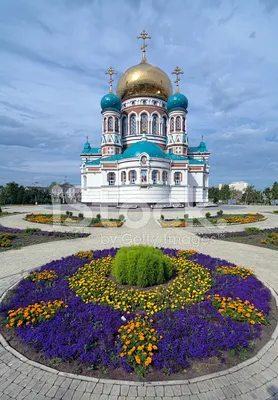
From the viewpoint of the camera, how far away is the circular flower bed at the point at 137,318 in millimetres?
3350

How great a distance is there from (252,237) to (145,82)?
34.9 metres

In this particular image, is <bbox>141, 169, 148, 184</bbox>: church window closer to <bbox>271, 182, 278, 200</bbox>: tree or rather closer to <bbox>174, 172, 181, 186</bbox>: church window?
<bbox>174, 172, 181, 186</bbox>: church window

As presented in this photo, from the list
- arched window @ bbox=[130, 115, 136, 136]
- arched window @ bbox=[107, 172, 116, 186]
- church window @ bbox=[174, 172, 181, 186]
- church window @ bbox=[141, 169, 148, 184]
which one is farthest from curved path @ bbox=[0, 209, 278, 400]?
arched window @ bbox=[130, 115, 136, 136]

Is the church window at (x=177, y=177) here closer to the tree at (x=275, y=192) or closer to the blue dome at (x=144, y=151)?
the blue dome at (x=144, y=151)

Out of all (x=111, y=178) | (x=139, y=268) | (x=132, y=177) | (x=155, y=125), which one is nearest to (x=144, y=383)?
(x=139, y=268)

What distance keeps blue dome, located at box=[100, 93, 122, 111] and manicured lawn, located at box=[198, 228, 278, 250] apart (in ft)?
106

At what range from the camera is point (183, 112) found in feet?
126

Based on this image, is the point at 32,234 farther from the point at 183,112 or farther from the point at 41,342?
the point at 183,112

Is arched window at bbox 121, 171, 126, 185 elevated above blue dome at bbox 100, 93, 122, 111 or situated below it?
below

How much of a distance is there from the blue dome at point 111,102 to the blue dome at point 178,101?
896cm

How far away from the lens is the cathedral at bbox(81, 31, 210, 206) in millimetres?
34312

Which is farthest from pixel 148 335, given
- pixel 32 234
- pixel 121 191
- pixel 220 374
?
pixel 121 191

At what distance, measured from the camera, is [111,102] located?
3838 cm

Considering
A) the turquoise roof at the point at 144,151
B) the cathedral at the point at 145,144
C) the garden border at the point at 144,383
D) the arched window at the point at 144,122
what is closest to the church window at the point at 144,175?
the cathedral at the point at 145,144
